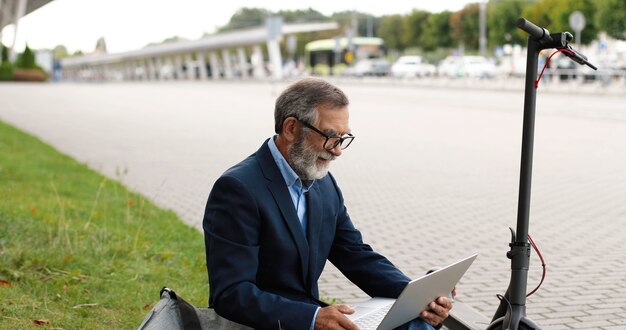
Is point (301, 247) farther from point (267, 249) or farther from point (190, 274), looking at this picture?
point (190, 274)

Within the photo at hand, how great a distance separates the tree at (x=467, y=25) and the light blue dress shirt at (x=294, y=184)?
85853 mm

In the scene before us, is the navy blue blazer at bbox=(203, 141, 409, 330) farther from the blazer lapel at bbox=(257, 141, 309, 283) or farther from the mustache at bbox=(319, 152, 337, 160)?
the mustache at bbox=(319, 152, 337, 160)

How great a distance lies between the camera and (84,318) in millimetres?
4996

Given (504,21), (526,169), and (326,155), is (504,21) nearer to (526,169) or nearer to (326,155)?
(526,169)

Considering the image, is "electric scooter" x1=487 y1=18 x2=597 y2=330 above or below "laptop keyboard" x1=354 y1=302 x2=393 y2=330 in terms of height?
above

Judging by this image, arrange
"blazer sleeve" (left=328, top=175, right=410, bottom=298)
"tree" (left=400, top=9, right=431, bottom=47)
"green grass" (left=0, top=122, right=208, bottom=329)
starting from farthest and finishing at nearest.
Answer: "tree" (left=400, top=9, right=431, bottom=47), "green grass" (left=0, top=122, right=208, bottom=329), "blazer sleeve" (left=328, top=175, right=410, bottom=298)

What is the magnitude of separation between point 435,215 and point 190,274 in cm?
361

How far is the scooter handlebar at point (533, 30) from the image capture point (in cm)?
323

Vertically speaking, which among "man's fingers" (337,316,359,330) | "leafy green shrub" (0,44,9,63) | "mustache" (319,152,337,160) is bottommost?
"leafy green shrub" (0,44,9,63)

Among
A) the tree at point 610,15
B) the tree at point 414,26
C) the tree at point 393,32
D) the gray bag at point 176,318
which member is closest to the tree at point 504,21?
the tree at point 414,26

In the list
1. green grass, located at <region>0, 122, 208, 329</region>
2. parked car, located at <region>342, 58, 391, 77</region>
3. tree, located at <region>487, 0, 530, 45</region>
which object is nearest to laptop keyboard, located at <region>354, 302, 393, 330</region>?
green grass, located at <region>0, 122, 208, 329</region>

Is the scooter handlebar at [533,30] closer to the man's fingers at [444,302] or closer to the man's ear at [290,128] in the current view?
the man's ear at [290,128]

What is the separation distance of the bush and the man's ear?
171ft

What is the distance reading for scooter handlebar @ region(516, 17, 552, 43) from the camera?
3.23m
